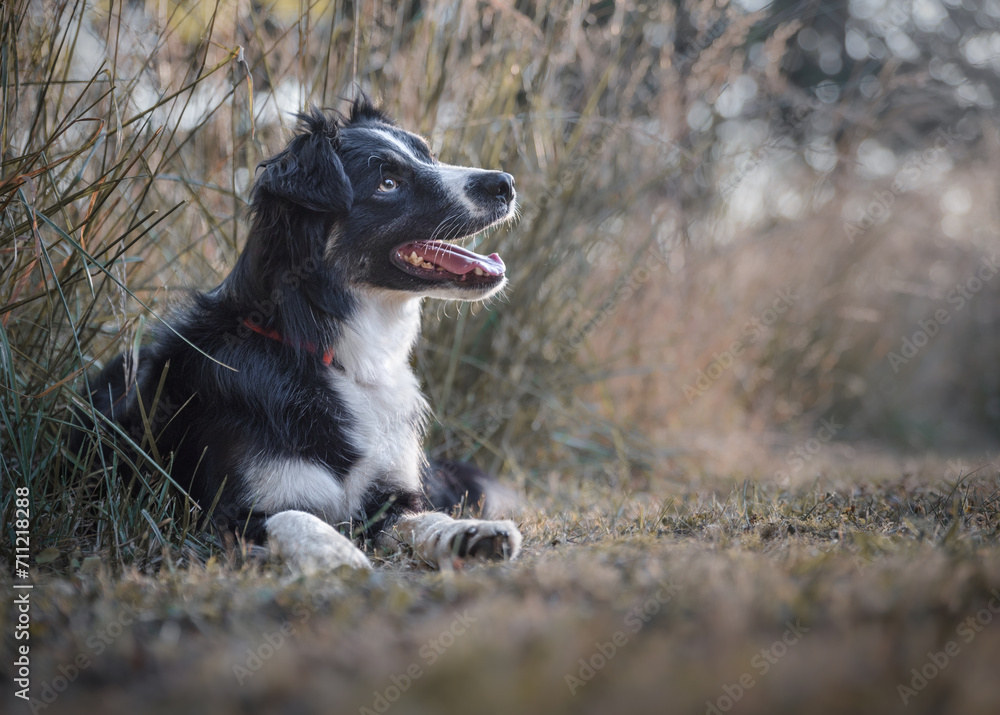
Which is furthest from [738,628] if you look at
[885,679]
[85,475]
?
[85,475]

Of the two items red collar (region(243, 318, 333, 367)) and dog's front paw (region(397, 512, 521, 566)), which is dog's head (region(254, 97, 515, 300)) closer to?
red collar (region(243, 318, 333, 367))

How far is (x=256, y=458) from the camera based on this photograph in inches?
101

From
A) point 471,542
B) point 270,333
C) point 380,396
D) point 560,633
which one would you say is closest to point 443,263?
point 380,396

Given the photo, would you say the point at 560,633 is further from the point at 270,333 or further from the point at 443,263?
the point at 443,263

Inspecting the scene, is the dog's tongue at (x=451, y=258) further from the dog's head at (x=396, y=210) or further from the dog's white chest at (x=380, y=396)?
the dog's white chest at (x=380, y=396)

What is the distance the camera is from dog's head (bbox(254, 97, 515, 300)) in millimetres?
2840

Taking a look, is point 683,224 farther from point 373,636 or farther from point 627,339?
point 373,636

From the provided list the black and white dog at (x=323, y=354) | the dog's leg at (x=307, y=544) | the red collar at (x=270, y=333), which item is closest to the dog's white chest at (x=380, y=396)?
the black and white dog at (x=323, y=354)

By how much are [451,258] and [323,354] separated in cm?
65

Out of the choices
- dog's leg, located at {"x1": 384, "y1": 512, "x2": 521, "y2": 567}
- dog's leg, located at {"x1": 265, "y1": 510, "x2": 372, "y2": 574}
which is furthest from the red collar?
dog's leg, located at {"x1": 384, "y1": 512, "x2": 521, "y2": 567}

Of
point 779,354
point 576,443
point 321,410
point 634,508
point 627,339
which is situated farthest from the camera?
point 779,354

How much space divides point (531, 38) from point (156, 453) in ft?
9.63

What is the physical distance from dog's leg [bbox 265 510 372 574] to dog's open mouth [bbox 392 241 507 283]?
1.06 metres

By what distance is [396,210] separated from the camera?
2.99 meters
